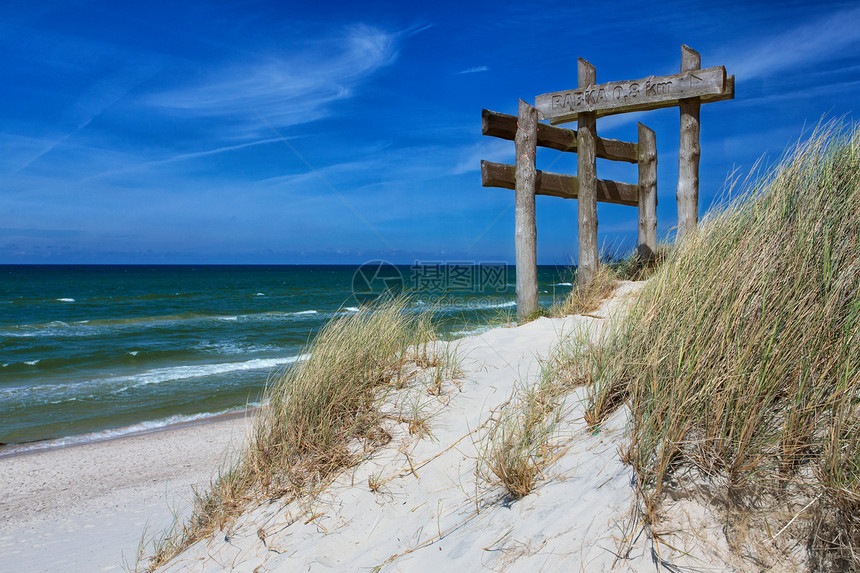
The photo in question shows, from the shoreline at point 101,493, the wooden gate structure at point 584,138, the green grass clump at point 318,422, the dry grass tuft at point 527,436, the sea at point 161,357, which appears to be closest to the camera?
the dry grass tuft at point 527,436

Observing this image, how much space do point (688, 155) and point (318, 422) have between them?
225 inches

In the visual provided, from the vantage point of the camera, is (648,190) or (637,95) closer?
(637,95)

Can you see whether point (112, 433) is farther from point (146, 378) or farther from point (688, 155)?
point (688, 155)

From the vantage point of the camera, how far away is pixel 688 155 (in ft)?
20.8

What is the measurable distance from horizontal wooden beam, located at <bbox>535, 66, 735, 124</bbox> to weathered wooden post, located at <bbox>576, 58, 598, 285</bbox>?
152 millimetres

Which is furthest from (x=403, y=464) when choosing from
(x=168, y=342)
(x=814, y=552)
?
(x=168, y=342)

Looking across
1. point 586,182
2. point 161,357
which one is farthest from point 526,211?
Result: point 161,357

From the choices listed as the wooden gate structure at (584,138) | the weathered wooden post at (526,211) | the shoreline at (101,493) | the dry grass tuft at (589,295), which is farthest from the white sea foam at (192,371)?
the dry grass tuft at (589,295)

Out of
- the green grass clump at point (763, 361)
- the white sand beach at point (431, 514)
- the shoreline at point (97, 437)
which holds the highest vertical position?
the green grass clump at point (763, 361)

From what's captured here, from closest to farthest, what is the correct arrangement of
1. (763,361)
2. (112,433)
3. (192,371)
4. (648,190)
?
1. (763,361)
2. (648,190)
3. (112,433)
4. (192,371)

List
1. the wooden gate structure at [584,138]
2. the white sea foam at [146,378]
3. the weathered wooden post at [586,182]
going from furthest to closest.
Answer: the white sea foam at [146,378] → the weathered wooden post at [586,182] → the wooden gate structure at [584,138]

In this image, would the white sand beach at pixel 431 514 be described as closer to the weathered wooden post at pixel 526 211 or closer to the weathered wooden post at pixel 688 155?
the weathered wooden post at pixel 526 211

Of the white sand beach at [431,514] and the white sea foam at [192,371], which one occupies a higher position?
the white sand beach at [431,514]

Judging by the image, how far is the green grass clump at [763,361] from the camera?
1.71 meters
